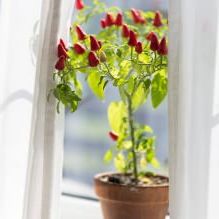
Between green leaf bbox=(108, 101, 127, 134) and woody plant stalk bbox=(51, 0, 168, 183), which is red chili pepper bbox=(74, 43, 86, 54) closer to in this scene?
woody plant stalk bbox=(51, 0, 168, 183)

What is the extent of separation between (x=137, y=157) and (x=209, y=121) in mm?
490

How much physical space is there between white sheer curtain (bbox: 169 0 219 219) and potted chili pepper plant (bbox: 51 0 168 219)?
0.48 feet

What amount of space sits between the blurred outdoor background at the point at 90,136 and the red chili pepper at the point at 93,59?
790 millimetres

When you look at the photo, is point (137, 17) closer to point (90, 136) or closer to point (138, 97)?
point (138, 97)

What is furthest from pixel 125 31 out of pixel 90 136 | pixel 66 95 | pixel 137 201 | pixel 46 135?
pixel 90 136

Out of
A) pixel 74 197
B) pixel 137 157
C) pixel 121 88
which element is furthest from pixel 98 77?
pixel 74 197

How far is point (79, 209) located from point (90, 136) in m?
0.54

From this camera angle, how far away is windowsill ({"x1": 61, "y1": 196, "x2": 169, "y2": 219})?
178 centimetres

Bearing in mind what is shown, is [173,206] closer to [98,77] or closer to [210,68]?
[210,68]

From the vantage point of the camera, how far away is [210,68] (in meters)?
1.08

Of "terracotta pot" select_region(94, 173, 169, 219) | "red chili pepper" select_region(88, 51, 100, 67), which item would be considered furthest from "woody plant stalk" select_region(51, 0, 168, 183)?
"terracotta pot" select_region(94, 173, 169, 219)

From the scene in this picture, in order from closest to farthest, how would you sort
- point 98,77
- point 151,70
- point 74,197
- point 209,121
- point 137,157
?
1. point 209,121
2. point 151,70
3. point 98,77
4. point 137,157
5. point 74,197

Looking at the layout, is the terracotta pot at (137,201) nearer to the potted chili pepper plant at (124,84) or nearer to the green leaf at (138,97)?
the potted chili pepper plant at (124,84)

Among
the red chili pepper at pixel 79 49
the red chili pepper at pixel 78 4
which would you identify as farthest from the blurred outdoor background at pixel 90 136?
the red chili pepper at pixel 79 49
